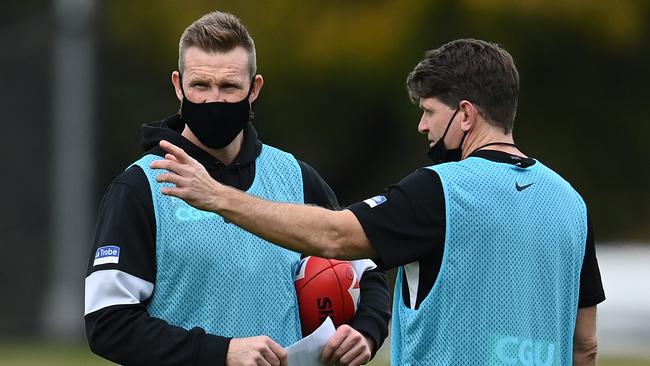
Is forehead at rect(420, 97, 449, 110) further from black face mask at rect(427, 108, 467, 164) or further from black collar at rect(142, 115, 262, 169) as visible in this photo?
black collar at rect(142, 115, 262, 169)

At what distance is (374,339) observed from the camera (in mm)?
5254

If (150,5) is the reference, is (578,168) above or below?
below

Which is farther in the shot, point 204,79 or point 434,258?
point 204,79

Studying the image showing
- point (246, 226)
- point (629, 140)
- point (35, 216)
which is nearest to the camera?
point (246, 226)

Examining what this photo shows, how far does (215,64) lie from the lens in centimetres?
513

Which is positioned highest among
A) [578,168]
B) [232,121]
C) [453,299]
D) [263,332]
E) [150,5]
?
[232,121]

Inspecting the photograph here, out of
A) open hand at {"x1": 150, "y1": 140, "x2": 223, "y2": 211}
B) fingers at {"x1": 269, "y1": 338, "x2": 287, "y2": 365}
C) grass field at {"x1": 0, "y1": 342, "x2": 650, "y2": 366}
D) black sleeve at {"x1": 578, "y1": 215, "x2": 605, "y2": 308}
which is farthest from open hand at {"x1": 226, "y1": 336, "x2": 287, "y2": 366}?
grass field at {"x1": 0, "y1": 342, "x2": 650, "y2": 366}

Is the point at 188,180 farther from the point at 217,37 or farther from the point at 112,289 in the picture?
the point at 217,37

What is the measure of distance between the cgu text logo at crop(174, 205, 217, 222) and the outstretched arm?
0.43 meters

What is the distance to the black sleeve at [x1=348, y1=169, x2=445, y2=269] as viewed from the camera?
4.60 meters

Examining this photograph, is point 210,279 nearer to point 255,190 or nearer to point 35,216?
point 255,190

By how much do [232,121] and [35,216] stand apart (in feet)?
55.9

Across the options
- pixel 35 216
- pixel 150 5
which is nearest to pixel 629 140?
pixel 150 5

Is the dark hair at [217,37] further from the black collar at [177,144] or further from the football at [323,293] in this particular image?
the football at [323,293]
